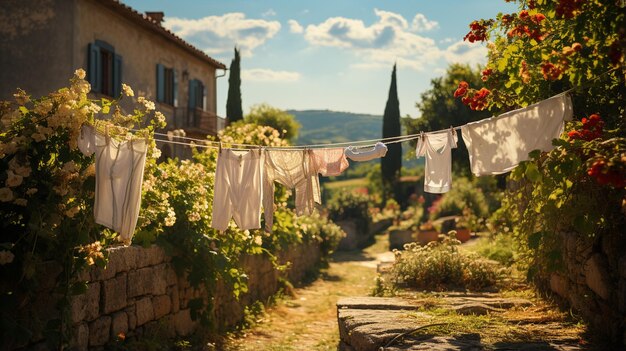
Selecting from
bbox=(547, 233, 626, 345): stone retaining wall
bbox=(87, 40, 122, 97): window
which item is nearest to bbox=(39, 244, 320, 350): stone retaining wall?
bbox=(547, 233, 626, 345): stone retaining wall

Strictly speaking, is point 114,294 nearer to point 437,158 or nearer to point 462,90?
point 437,158

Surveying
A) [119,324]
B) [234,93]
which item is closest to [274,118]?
[234,93]

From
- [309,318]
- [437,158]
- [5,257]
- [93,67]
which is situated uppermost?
[93,67]

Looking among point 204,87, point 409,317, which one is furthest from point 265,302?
point 204,87

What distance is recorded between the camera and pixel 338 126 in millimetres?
188250

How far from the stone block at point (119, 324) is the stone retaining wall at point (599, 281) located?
4.10m

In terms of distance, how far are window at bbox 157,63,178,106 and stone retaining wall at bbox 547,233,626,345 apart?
1297 centimetres

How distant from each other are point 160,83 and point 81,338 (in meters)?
12.5

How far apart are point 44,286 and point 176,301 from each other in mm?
2180

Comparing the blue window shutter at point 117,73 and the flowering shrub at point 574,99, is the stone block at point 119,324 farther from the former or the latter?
the blue window shutter at point 117,73

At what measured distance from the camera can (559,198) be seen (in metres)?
5.33

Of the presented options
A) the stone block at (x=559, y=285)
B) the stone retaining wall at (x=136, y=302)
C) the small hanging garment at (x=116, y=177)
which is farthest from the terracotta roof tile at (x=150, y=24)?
the stone block at (x=559, y=285)

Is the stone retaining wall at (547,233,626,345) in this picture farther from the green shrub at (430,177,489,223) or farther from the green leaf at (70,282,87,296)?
the green shrub at (430,177,489,223)

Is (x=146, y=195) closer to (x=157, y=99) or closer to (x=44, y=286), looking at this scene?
(x=44, y=286)
